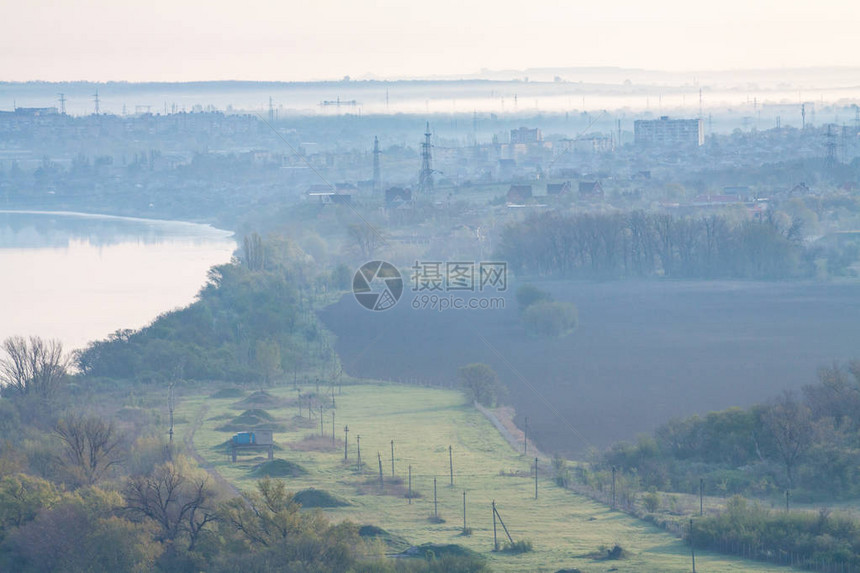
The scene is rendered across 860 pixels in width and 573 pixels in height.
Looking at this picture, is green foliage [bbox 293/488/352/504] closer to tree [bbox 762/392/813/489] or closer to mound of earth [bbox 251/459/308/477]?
mound of earth [bbox 251/459/308/477]

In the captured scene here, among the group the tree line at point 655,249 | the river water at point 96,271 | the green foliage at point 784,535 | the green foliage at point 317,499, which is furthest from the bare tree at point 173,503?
the tree line at point 655,249

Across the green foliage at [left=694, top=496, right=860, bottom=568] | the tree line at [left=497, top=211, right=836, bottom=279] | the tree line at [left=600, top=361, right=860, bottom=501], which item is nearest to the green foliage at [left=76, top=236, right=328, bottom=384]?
the tree line at [left=497, top=211, right=836, bottom=279]

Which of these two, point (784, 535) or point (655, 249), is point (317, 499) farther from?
point (655, 249)

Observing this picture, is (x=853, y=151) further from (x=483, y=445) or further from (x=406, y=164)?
(x=483, y=445)

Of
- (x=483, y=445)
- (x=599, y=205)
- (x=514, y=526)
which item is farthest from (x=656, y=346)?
(x=599, y=205)

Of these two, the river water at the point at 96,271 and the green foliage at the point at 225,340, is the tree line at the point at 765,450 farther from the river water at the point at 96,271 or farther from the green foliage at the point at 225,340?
the river water at the point at 96,271

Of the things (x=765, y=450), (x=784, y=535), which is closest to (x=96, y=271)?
(x=765, y=450)
